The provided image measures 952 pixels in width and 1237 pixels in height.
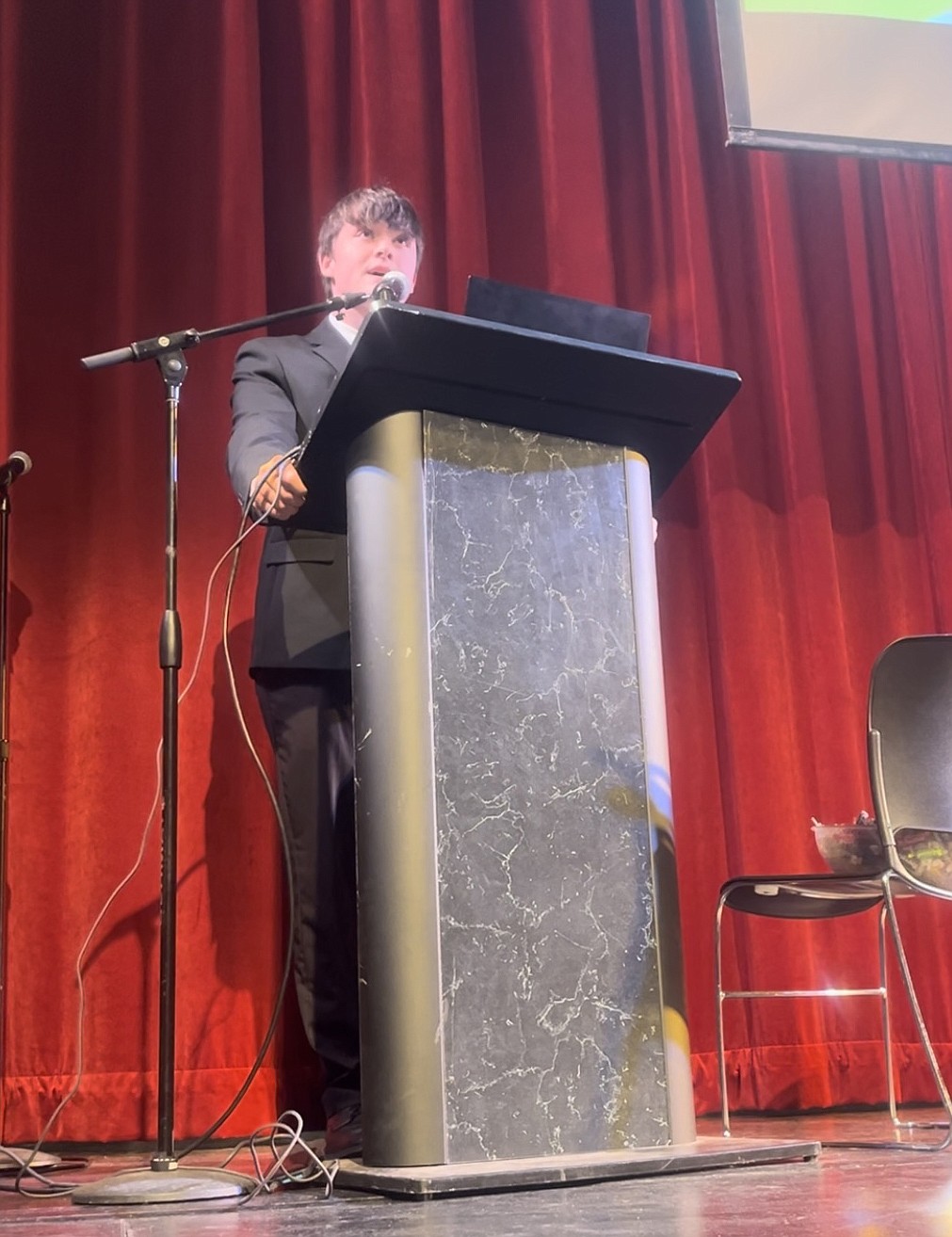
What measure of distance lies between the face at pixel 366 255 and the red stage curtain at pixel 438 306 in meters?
0.58

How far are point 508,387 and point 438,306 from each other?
4.85ft

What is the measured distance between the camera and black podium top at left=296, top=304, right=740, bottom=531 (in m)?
1.47

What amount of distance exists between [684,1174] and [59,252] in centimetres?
223

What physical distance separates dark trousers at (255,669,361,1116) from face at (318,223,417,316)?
67 centimetres

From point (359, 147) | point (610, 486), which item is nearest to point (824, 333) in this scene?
point (359, 147)

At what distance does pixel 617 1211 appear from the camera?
45.2 inches

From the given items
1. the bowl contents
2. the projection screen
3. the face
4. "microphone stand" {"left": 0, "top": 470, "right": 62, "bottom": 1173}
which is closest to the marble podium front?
→ the bowl contents

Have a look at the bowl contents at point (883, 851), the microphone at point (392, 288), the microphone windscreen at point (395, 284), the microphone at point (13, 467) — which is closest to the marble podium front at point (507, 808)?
the microphone at point (392, 288)

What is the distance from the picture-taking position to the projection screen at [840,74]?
3.20 metres

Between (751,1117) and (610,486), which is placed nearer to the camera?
(610,486)

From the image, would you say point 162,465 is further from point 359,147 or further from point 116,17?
point 116,17

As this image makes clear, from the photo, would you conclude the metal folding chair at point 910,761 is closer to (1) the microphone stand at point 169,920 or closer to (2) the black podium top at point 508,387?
(2) the black podium top at point 508,387

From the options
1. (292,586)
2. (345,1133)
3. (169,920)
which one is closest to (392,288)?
(292,586)

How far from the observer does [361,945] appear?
1.48 metres
